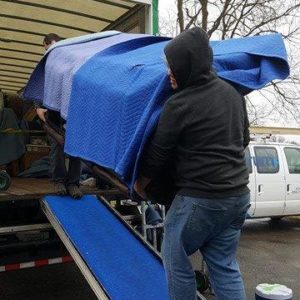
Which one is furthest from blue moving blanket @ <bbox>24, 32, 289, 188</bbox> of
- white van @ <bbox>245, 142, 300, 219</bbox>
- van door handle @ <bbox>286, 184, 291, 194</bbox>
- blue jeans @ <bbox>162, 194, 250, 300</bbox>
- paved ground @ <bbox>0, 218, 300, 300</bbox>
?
van door handle @ <bbox>286, 184, 291, 194</bbox>

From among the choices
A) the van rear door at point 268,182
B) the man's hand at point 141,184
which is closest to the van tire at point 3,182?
the man's hand at point 141,184

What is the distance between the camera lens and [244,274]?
6.59 meters

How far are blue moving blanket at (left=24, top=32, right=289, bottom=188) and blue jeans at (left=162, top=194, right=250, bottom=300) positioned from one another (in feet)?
1.21

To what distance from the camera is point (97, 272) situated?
12.0ft

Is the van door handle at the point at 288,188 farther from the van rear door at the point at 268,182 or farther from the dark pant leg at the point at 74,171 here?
the dark pant leg at the point at 74,171

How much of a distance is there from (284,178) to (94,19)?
6179 mm

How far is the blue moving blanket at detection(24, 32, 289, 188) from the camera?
2.61 m

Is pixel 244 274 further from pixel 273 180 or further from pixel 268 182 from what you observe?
pixel 273 180

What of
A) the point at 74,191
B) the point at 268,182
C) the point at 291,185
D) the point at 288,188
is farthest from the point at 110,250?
the point at 291,185

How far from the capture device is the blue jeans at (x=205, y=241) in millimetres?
2444

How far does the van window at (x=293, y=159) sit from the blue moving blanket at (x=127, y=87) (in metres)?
7.73

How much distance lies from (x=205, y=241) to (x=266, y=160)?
799 cm

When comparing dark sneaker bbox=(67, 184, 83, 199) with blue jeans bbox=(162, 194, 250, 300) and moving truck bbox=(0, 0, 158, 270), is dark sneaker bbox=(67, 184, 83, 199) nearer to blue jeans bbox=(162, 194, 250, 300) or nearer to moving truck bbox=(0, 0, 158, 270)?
moving truck bbox=(0, 0, 158, 270)

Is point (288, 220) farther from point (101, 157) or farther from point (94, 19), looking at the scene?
point (101, 157)
